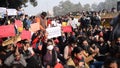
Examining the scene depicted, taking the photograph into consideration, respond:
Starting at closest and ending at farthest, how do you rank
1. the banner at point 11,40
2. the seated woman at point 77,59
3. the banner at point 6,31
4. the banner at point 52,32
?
the seated woman at point 77,59
the banner at point 11,40
the banner at point 6,31
the banner at point 52,32

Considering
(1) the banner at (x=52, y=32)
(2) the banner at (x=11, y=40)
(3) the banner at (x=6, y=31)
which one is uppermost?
(3) the banner at (x=6, y=31)

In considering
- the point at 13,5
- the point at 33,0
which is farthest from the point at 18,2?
the point at 33,0

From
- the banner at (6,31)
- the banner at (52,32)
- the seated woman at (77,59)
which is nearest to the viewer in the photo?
the seated woman at (77,59)

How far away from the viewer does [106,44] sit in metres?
13.9

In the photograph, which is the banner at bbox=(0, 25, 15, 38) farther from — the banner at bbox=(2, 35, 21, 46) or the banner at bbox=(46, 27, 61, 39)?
the banner at bbox=(46, 27, 61, 39)

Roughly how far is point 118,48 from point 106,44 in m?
A: 4.62

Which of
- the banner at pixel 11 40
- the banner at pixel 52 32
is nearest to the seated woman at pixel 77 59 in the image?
the banner at pixel 11 40

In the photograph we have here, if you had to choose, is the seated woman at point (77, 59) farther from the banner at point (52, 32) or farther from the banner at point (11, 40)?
the banner at point (52, 32)

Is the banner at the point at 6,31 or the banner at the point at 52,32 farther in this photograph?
the banner at the point at 52,32

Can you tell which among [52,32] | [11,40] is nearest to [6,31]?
[11,40]

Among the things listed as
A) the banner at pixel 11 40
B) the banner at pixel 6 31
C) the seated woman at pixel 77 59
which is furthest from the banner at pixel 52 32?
the seated woman at pixel 77 59

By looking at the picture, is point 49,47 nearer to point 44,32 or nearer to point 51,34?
point 51,34

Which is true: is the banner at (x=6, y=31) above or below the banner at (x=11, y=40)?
above

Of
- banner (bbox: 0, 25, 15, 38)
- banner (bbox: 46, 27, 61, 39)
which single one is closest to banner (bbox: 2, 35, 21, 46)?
banner (bbox: 0, 25, 15, 38)
